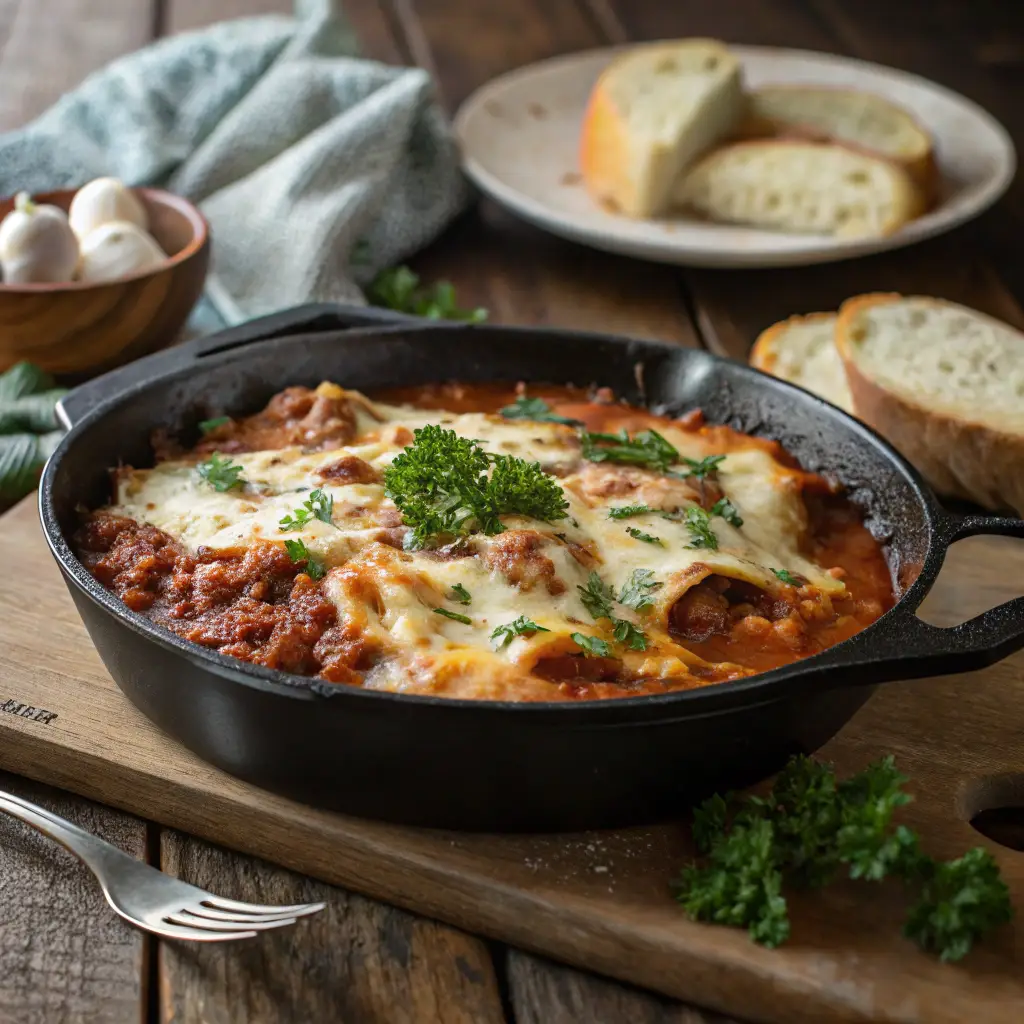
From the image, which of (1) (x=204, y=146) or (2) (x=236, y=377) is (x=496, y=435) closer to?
(2) (x=236, y=377)

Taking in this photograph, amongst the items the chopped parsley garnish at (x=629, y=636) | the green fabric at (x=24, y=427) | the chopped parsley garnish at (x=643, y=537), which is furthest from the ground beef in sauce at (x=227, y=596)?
the green fabric at (x=24, y=427)

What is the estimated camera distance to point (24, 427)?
371 centimetres

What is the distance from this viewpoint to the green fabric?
11.7 feet

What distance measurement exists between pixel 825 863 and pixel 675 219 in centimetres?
318

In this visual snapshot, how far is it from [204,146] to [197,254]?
107 cm

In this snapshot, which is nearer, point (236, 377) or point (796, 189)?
point (236, 377)

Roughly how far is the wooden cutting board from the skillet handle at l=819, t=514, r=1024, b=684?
389 millimetres

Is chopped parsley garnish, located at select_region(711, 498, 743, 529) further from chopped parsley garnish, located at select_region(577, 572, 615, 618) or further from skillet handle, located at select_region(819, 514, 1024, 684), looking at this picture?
skillet handle, located at select_region(819, 514, 1024, 684)

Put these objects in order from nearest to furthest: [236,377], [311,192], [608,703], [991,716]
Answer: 1. [608,703]
2. [991,716]
3. [236,377]
4. [311,192]

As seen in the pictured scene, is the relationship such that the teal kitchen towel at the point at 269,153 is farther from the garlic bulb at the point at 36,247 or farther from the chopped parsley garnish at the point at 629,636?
the chopped parsley garnish at the point at 629,636

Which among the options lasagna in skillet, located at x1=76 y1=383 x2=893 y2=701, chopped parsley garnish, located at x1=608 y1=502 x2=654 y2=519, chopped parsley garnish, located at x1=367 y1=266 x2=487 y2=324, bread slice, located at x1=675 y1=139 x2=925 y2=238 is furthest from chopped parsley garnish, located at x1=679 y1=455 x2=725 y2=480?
bread slice, located at x1=675 y1=139 x2=925 y2=238

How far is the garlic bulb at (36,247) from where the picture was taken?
3.80 m

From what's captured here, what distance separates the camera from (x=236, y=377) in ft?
10.8

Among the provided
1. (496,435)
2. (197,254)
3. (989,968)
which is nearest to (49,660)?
(496,435)
